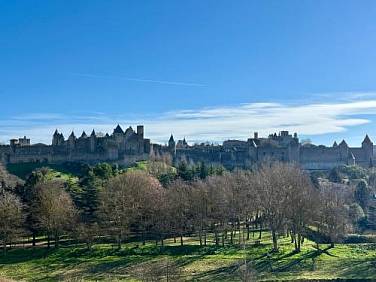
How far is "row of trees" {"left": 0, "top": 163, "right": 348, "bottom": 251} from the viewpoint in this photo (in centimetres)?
5647

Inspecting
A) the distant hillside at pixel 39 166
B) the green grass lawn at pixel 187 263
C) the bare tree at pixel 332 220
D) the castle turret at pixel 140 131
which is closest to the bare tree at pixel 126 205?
the green grass lawn at pixel 187 263

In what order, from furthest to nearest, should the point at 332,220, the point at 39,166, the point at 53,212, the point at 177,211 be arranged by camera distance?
the point at 39,166 → the point at 177,211 → the point at 332,220 → the point at 53,212

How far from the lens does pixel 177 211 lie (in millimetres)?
59062

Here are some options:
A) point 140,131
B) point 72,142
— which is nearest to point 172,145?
point 140,131

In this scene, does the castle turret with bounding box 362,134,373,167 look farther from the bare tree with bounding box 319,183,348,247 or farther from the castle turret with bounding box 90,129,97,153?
the bare tree with bounding box 319,183,348,247

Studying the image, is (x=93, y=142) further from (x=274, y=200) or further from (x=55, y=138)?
(x=274, y=200)

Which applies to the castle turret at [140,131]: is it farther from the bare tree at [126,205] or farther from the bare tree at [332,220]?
the bare tree at [332,220]

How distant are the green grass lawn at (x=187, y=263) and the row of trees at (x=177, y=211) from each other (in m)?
1.79

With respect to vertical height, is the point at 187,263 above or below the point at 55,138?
below

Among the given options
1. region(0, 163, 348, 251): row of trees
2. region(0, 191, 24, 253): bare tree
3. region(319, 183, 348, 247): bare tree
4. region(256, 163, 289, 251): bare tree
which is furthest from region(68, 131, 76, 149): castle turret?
region(319, 183, 348, 247): bare tree

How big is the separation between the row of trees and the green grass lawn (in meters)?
1.79

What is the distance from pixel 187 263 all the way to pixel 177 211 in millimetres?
10215

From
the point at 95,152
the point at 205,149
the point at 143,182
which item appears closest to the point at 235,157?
the point at 205,149

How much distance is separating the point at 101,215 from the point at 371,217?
39604 mm
